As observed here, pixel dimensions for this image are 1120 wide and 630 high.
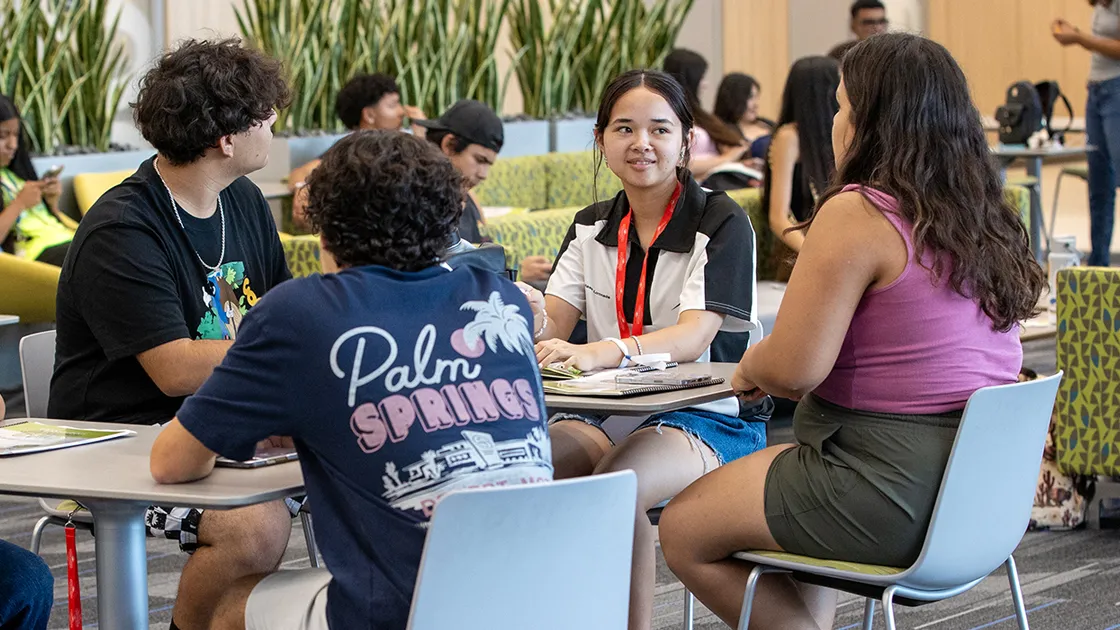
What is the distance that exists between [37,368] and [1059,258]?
11.6ft

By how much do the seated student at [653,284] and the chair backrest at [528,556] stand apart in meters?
0.78

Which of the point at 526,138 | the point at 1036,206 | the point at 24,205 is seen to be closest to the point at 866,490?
the point at 24,205

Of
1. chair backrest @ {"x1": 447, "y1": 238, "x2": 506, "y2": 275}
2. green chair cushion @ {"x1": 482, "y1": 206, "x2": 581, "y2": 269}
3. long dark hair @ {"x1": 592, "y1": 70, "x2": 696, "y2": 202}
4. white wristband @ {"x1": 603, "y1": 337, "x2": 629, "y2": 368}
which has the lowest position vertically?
green chair cushion @ {"x1": 482, "y1": 206, "x2": 581, "y2": 269}

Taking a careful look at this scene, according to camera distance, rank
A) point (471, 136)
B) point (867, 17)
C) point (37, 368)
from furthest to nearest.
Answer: point (867, 17) < point (471, 136) < point (37, 368)

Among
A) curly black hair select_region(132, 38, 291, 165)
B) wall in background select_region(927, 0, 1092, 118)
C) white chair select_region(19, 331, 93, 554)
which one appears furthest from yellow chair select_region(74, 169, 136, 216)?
wall in background select_region(927, 0, 1092, 118)

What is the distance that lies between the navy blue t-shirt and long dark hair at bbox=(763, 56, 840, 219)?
3.31 meters

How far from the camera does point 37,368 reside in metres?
2.78

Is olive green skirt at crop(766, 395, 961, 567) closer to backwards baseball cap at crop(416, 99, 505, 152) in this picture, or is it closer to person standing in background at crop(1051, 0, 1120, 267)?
backwards baseball cap at crop(416, 99, 505, 152)

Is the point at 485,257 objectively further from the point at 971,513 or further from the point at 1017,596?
the point at 1017,596

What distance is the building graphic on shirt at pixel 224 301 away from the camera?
8.24 feet

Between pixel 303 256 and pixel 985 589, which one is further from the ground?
pixel 303 256

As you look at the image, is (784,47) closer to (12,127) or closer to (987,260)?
(12,127)

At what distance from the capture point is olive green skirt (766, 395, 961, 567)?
214 cm

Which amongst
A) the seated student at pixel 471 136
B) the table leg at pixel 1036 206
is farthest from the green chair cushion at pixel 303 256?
the table leg at pixel 1036 206
